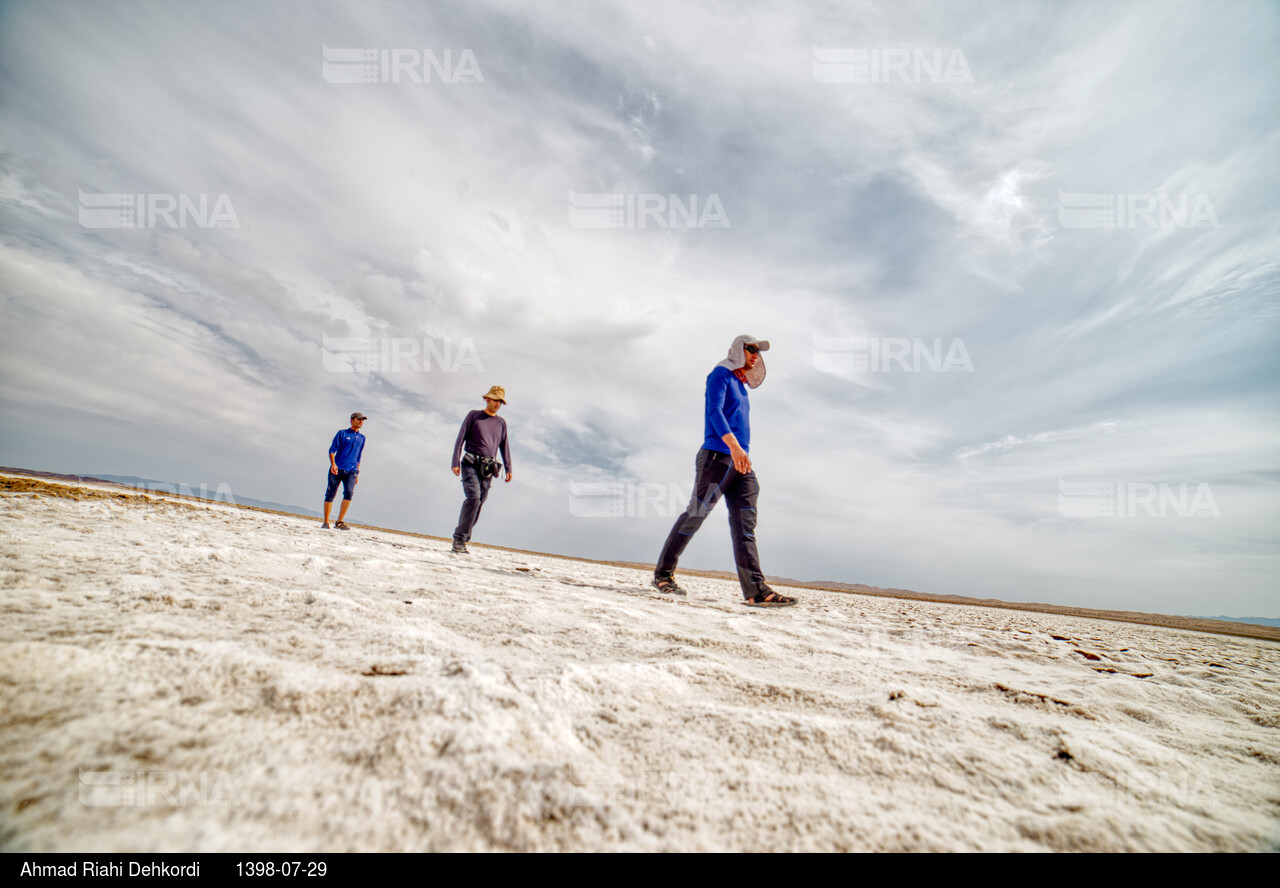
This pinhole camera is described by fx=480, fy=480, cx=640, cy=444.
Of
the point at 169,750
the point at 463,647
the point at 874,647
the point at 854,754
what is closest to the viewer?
the point at 169,750

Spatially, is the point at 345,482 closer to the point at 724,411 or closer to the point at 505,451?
the point at 505,451

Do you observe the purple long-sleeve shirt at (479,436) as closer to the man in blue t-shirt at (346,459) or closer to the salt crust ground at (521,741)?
the man in blue t-shirt at (346,459)

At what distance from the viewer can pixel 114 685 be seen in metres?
0.97

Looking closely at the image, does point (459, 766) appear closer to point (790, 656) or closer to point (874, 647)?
point (790, 656)

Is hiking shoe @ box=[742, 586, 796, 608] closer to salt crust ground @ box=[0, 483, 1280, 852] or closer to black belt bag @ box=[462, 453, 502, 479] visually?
salt crust ground @ box=[0, 483, 1280, 852]

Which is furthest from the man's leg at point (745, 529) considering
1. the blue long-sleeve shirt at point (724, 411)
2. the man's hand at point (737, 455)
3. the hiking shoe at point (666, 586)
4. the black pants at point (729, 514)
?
the hiking shoe at point (666, 586)

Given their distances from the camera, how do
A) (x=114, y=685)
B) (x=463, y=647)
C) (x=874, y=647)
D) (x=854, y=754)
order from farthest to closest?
(x=874, y=647) < (x=463, y=647) < (x=854, y=754) < (x=114, y=685)

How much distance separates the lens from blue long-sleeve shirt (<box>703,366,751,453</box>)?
14.1ft

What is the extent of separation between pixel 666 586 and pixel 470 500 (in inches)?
133

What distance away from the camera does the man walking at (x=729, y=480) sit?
4.15 metres

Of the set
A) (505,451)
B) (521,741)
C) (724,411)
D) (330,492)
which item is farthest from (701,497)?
(330,492)
